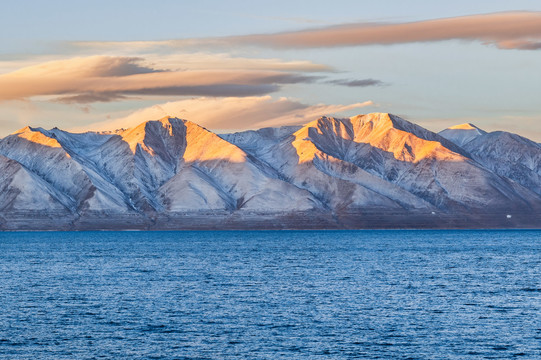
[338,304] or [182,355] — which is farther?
[338,304]

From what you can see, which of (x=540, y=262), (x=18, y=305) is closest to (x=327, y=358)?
(x=18, y=305)

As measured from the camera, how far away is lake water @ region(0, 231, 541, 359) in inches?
2581

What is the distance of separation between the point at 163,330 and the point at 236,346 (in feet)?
29.6

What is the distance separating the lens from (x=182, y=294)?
9900 cm

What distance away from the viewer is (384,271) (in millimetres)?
134375

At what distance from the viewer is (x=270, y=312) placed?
83.9 m

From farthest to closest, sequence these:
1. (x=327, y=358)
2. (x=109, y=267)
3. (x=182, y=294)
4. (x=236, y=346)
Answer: (x=109, y=267) → (x=182, y=294) → (x=236, y=346) → (x=327, y=358)

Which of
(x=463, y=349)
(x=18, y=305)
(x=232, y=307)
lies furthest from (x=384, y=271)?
(x=463, y=349)

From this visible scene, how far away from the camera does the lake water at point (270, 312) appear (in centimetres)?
6556

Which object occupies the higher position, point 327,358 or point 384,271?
point 327,358

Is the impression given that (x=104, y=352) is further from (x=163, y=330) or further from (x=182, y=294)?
(x=182, y=294)

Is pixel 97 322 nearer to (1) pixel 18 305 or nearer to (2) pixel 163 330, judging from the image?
(2) pixel 163 330

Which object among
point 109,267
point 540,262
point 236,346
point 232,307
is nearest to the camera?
point 236,346

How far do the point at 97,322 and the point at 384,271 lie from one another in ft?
213
